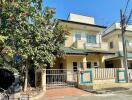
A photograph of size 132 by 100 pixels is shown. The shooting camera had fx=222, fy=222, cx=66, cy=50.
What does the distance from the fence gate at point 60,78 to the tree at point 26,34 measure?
1957 mm

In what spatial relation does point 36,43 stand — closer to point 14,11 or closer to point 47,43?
point 47,43

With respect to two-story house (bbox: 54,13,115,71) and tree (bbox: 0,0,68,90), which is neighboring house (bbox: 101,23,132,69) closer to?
two-story house (bbox: 54,13,115,71)

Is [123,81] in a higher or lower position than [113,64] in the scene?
lower

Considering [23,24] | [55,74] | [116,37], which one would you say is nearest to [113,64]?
[116,37]

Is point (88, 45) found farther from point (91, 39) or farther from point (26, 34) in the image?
point (26, 34)

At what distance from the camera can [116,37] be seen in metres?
32.7

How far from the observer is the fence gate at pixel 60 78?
19375mm

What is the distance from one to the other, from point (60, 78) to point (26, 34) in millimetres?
6885

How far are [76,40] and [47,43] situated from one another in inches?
434

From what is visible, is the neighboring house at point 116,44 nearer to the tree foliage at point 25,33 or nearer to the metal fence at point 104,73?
the metal fence at point 104,73

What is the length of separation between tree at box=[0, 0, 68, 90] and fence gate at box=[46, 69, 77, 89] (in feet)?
6.42

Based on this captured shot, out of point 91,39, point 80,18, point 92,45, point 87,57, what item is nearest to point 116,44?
point 91,39

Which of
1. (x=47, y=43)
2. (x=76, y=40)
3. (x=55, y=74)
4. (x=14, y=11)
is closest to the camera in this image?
(x=14, y=11)

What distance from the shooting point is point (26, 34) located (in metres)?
14.8
